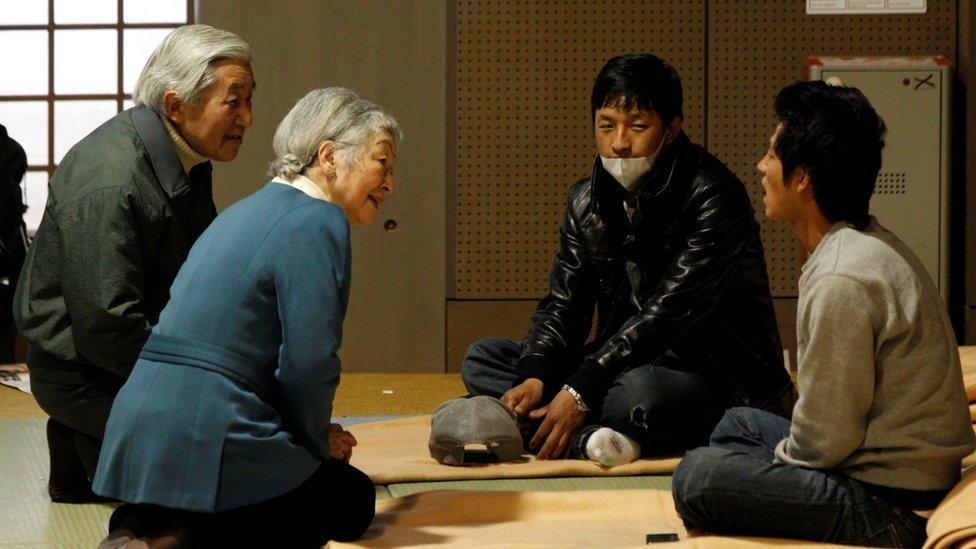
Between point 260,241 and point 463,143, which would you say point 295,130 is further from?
point 463,143

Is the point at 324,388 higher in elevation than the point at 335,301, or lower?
lower

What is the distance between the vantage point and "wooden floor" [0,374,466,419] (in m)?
4.31

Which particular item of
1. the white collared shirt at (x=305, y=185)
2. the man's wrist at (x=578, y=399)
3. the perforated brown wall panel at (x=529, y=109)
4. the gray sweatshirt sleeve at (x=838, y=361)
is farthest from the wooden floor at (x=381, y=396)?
the gray sweatshirt sleeve at (x=838, y=361)

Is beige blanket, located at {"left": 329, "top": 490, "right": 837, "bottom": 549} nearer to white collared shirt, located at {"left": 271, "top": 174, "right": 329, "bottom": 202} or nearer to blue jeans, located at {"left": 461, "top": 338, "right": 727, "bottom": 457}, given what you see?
blue jeans, located at {"left": 461, "top": 338, "right": 727, "bottom": 457}

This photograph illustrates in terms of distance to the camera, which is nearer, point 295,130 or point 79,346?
point 295,130

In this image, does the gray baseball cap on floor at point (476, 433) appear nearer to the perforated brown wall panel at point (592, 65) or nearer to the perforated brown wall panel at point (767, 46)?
the perforated brown wall panel at point (592, 65)

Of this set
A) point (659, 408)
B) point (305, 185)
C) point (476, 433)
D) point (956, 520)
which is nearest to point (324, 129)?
point (305, 185)

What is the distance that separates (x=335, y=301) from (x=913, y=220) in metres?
3.66

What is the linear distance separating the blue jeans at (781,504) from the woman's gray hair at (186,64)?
56.7 inches

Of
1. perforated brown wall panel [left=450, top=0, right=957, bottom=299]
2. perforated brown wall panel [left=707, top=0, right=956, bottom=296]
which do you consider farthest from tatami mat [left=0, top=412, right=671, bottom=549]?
perforated brown wall panel [left=707, top=0, right=956, bottom=296]

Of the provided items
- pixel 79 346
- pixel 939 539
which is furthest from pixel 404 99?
pixel 939 539

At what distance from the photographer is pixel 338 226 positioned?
7.68ft

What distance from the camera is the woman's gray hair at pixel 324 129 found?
→ 8.21 feet

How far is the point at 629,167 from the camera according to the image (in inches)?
133
